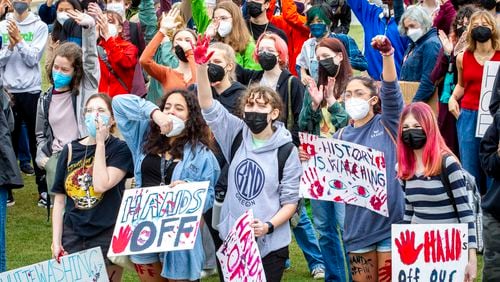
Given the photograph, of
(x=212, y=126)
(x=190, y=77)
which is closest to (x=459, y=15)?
(x=190, y=77)

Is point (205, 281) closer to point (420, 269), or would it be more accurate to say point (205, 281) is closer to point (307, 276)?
point (307, 276)

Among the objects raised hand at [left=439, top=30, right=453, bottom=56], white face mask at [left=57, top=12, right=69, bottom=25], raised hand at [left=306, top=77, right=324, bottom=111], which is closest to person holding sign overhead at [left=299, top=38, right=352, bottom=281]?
raised hand at [left=306, top=77, right=324, bottom=111]

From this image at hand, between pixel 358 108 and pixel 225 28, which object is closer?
pixel 358 108

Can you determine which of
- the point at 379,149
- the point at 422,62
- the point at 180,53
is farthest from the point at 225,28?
the point at 379,149

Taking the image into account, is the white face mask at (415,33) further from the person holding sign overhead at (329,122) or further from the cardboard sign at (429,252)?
the cardboard sign at (429,252)

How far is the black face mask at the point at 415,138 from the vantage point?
324 inches

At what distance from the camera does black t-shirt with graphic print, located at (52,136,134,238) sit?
9.14 m

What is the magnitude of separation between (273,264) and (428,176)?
48.9 inches

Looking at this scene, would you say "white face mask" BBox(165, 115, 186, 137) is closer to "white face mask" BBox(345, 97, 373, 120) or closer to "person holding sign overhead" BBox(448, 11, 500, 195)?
"white face mask" BBox(345, 97, 373, 120)

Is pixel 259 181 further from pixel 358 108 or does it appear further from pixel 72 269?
pixel 72 269

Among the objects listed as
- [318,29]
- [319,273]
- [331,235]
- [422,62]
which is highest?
[318,29]

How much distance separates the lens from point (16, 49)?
47.2ft

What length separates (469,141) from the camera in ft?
38.3

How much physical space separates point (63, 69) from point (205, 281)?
2218 millimetres
